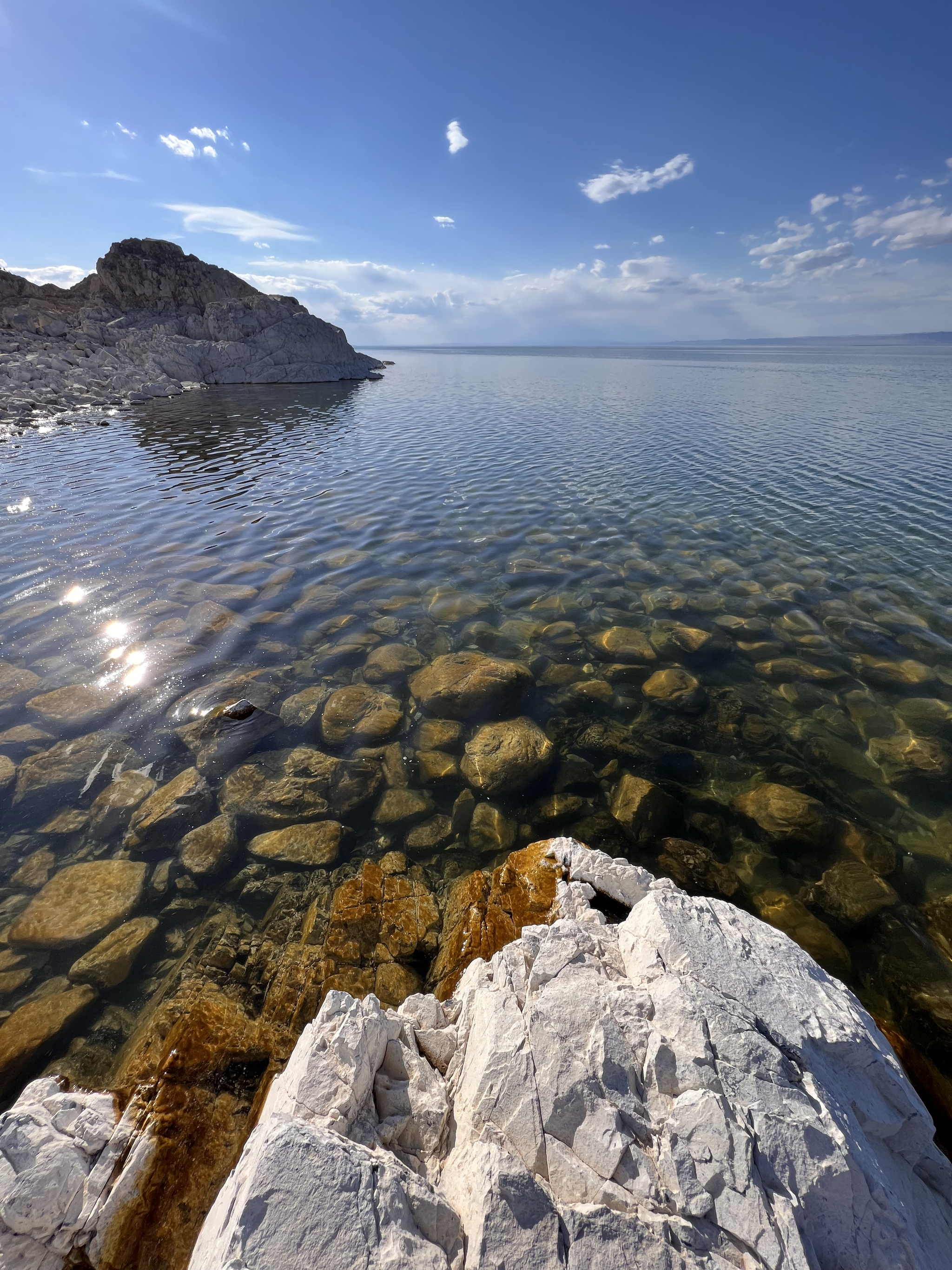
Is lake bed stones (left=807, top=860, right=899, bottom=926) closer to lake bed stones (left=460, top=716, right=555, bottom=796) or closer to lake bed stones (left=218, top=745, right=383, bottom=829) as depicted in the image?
lake bed stones (left=460, top=716, right=555, bottom=796)

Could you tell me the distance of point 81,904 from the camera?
6.52 meters

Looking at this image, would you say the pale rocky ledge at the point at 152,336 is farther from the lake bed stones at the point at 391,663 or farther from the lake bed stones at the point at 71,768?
the lake bed stones at the point at 391,663

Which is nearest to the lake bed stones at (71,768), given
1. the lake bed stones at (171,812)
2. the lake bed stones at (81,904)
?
the lake bed stones at (171,812)

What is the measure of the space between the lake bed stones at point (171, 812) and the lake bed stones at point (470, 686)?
409 cm

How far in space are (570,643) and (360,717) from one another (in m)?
5.23

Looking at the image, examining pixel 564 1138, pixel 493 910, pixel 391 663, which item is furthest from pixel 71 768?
pixel 564 1138

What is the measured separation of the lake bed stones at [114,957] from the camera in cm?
581

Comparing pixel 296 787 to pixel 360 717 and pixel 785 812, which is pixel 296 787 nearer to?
pixel 360 717

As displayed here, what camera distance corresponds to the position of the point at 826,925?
20.9 ft

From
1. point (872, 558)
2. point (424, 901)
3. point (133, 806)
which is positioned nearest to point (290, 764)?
point (133, 806)

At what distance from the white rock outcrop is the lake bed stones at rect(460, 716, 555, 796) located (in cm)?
351

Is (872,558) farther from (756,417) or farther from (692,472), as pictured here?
(756,417)

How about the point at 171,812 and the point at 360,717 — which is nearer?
the point at 171,812

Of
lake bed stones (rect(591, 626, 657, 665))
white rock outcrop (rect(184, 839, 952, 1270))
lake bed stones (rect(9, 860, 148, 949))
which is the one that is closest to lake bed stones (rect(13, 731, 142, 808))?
lake bed stones (rect(9, 860, 148, 949))
